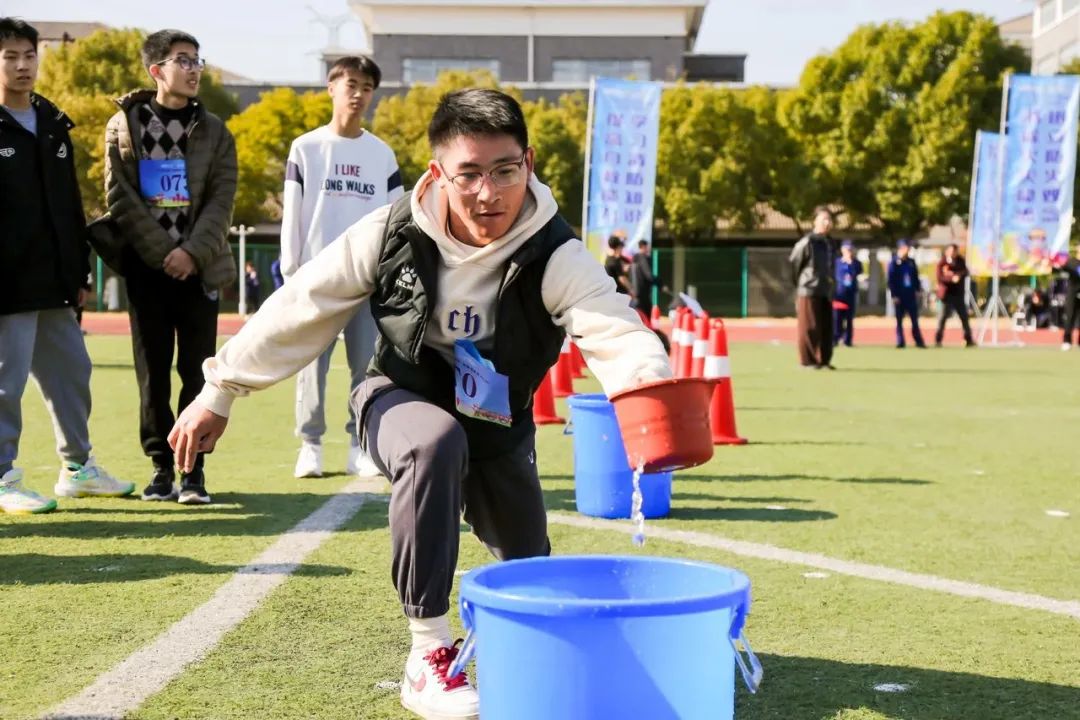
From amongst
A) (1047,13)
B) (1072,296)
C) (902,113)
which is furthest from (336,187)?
(1047,13)

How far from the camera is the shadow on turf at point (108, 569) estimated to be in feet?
16.6

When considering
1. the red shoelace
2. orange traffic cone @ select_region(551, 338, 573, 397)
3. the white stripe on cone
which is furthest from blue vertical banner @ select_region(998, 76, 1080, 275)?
the red shoelace

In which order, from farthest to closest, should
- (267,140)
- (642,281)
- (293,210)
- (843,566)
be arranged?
1. (267,140)
2. (642,281)
3. (293,210)
4. (843,566)

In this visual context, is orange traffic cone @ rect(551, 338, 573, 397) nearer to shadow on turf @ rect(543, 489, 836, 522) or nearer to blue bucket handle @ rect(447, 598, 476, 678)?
shadow on turf @ rect(543, 489, 836, 522)

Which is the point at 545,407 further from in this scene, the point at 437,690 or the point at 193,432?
the point at 437,690

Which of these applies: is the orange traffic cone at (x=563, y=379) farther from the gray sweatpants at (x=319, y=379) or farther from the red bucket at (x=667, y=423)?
the red bucket at (x=667, y=423)

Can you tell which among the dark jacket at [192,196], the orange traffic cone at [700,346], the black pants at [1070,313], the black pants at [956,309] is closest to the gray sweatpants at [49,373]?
the dark jacket at [192,196]

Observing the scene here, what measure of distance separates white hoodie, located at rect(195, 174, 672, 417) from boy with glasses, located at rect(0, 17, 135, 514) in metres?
2.83

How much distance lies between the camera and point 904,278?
25.1m

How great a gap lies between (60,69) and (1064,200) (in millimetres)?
38905

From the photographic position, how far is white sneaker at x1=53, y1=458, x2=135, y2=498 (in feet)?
22.5

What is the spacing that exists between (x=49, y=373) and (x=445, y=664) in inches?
150

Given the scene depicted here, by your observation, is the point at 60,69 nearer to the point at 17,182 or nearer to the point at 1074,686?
the point at 17,182

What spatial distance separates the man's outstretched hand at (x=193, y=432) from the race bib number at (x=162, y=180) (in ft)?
10.4
